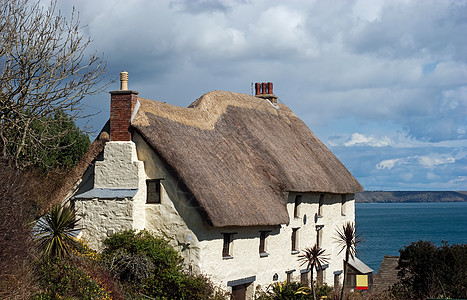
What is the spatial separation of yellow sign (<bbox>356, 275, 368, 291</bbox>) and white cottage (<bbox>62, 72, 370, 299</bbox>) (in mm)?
5114

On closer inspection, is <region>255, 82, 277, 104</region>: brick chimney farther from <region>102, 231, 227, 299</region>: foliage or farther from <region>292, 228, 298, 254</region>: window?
<region>102, 231, 227, 299</region>: foliage

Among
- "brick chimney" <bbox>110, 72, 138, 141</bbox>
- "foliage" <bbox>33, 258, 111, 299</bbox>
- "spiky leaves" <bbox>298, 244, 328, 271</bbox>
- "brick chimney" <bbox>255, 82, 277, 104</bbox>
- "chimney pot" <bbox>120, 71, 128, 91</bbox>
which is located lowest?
"foliage" <bbox>33, 258, 111, 299</bbox>

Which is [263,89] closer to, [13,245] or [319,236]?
[319,236]

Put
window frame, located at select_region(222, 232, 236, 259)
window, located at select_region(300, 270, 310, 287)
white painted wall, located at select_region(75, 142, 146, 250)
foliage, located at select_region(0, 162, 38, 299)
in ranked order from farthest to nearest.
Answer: window, located at select_region(300, 270, 310, 287)
window frame, located at select_region(222, 232, 236, 259)
white painted wall, located at select_region(75, 142, 146, 250)
foliage, located at select_region(0, 162, 38, 299)

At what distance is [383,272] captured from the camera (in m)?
41.2

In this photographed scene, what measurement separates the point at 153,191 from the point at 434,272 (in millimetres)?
12200

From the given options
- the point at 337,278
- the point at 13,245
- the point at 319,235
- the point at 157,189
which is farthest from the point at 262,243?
the point at 13,245

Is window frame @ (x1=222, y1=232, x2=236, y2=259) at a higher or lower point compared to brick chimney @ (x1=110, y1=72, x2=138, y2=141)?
lower

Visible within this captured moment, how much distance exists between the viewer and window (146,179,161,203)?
2420 cm

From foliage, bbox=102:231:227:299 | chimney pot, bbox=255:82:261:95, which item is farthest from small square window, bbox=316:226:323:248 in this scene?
foliage, bbox=102:231:227:299

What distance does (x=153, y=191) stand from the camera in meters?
24.3

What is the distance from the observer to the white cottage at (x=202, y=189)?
23703 millimetres

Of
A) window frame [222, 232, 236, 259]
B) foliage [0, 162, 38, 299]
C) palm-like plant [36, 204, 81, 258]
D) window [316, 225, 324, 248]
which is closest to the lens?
foliage [0, 162, 38, 299]

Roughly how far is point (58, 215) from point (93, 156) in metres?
4.80
